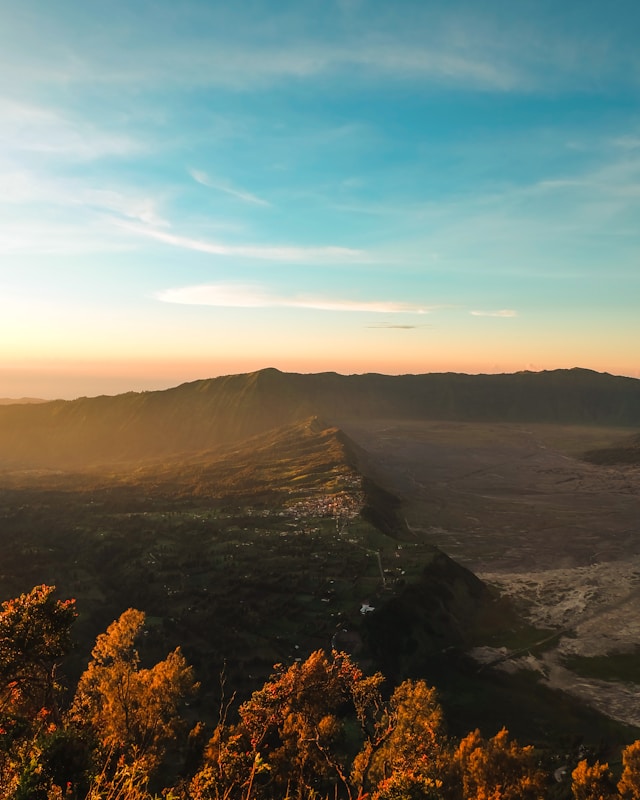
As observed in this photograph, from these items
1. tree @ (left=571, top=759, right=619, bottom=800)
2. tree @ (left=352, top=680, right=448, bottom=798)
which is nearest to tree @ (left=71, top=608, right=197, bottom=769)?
tree @ (left=352, top=680, right=448, bottom=798)

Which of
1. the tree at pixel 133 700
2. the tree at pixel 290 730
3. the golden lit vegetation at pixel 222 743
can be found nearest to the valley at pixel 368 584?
the golden lit vegetation at pixel 222 743

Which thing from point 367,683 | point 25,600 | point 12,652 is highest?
point 25,600

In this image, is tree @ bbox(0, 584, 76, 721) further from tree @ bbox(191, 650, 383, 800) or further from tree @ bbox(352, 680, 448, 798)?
tree @ bbox(352, 680, 448, 798)

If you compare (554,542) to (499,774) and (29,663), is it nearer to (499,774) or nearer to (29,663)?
(499,774)

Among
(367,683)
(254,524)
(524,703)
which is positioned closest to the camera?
(367,683)

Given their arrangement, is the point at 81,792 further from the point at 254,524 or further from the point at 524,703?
the point at 254,524

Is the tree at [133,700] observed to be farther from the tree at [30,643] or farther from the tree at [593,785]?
the tree at [593,785]

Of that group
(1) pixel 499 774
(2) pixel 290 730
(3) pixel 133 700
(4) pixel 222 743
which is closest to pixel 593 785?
(1) pixel 499 774

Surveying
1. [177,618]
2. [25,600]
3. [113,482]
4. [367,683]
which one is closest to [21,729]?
[25,600]
